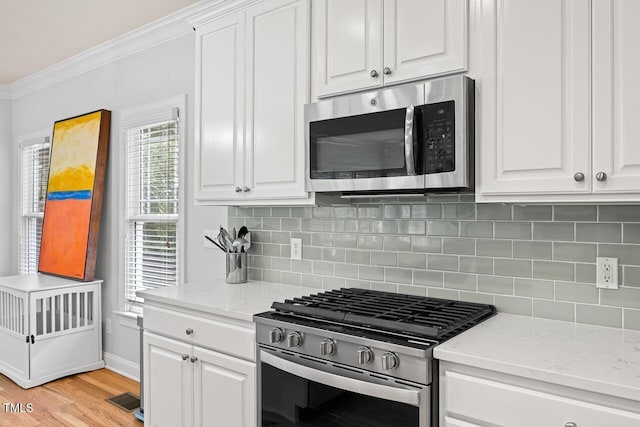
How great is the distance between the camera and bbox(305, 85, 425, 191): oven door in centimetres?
186

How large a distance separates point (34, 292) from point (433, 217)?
326 cm

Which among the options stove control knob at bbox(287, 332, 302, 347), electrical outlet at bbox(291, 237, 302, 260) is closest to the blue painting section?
electrical outlet at bbox(291, 237, 302, 260)

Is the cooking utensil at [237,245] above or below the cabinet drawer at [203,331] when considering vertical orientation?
above

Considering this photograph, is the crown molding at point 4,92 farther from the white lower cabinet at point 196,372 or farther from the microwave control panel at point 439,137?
the microwave control panel at point 439,137

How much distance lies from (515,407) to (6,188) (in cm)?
590

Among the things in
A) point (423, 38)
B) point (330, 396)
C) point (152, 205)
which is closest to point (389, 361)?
point (330, 396)

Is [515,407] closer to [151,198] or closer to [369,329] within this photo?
[369,329]

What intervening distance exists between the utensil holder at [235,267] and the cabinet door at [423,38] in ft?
4.42

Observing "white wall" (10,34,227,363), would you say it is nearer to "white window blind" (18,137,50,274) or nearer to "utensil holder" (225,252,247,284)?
"white window blind" (18,137,50,274)

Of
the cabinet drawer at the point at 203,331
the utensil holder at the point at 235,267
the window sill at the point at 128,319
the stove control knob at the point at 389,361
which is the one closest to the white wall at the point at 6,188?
the window sill at the point at 128,319

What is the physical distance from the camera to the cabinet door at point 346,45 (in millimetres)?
2018

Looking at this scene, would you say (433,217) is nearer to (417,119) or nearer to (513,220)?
(513,220)

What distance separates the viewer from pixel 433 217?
2193 millimetres

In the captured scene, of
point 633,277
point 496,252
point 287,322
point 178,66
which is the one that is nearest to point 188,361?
point 287,322
